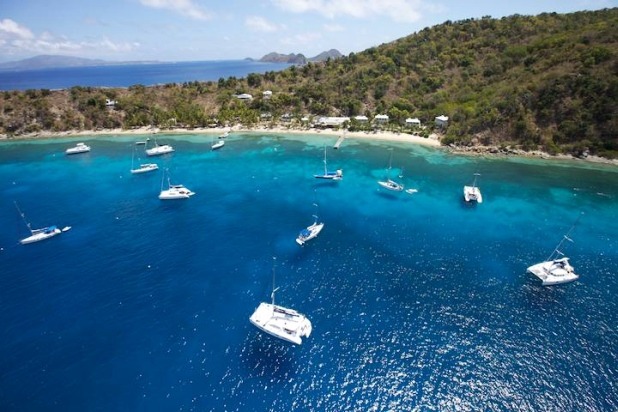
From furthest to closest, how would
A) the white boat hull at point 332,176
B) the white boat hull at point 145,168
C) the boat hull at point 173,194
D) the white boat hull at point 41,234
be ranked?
the white boat hull at point 145,168 < the white boat hull at point 332,176 < the boat hull at point 173,194 < the white boat hull at point 41,234

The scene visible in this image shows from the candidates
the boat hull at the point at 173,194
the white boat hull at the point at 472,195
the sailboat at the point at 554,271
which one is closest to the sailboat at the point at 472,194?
the white boat hull at the point at 472,195

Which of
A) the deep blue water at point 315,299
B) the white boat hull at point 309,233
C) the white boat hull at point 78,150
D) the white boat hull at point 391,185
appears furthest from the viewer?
the white boat hull at point 78,150

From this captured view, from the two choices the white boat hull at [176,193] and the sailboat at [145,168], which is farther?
the sailboat at [145,168]

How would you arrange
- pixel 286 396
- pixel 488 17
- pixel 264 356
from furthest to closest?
1. pixel 488 17
2. pixel 264 356
3. pixel 286 396

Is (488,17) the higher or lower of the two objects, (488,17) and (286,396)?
the higher

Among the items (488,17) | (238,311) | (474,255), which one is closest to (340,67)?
(488,17)

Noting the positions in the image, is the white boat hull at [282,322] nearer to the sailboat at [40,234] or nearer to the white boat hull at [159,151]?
the sailboat at [40,234]

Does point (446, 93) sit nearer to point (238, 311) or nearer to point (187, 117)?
point (187, 117)
